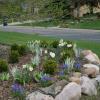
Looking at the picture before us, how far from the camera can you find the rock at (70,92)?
851 cm

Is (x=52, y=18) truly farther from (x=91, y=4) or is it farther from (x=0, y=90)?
(x=91, y=4)

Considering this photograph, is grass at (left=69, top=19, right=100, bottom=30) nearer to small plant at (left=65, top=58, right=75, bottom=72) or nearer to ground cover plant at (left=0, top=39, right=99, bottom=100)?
ground cover plant at (left=0, top=39, right=99, bottom=100)

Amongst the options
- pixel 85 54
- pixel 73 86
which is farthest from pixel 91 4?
pixel 73 86

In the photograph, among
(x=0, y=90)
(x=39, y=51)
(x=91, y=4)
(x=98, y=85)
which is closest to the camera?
(x=0, y=90)

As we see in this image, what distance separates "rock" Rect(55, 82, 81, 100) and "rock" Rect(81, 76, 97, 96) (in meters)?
0.38

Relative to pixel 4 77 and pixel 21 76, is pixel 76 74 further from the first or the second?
pixel 4 77

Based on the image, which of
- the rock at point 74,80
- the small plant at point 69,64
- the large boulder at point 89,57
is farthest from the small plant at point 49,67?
the large boulder at point 89,57

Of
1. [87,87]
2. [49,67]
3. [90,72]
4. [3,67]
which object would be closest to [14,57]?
[3,67]

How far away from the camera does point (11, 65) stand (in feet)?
35.2

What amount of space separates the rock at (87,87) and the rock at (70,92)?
0.38 m

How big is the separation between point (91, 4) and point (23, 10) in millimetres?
39150

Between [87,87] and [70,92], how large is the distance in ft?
2.69

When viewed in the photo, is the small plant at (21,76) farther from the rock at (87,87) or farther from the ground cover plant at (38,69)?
the rock at (87,87)

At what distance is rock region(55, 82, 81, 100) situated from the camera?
8.51 metres
